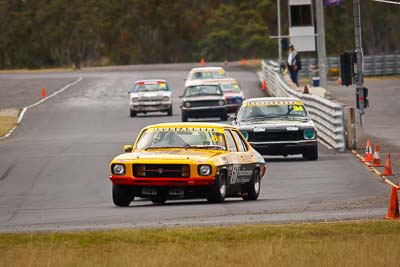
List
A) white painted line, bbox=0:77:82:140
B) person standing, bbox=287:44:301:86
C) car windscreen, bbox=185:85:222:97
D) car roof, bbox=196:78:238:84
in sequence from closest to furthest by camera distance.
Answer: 1. white painted line, bbox=0:77:82:140
2. car windscreen, bbox=185:85:222:97
3. car roof, bbox=196:78:238:84
4. person standing, bbox=287:44:301:86

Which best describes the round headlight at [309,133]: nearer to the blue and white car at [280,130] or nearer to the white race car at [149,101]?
the blue and white car at [280,130]

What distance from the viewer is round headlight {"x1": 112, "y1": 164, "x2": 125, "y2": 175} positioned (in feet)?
59.1

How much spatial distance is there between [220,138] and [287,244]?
22.9 ft

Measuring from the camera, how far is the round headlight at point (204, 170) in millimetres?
17828

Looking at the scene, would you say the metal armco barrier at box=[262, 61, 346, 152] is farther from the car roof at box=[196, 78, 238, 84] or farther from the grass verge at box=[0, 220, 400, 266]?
the grass verge at box=[0, 220, 400, 266]

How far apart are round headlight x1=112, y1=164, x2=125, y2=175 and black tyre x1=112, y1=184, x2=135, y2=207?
11.8 inches

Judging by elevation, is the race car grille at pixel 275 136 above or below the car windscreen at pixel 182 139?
below

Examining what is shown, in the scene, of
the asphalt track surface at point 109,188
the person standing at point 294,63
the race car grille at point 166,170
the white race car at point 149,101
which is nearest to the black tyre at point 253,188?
the asphalt track surface at point 109,188

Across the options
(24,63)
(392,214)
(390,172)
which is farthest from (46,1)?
(392,214)

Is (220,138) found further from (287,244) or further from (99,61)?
(99,61)

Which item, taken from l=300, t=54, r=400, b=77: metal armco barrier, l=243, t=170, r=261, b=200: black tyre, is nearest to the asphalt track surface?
l=243, t=170, r=261, b=200: black tyre

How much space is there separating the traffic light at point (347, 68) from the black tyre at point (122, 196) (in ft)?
59.4

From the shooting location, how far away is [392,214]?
584 inches

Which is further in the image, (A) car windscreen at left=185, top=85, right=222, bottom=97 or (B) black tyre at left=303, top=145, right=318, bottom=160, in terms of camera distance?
(A) car windscreen at left=185, top=85, right=222, bottom=97
